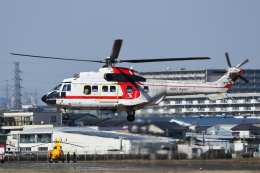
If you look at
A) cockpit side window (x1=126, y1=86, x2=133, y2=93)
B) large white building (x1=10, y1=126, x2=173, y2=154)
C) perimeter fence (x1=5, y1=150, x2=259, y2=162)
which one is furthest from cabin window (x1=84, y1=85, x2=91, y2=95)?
perimeter fence (x1=5, y1=150, x2=259, y2=162)

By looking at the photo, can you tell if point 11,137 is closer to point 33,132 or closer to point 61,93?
point 33,132

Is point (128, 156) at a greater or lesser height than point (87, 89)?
lesser

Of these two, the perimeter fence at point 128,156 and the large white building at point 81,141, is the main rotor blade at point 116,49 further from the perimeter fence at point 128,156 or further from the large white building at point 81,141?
the perimeter fence at point 128,156

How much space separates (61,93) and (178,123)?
22.6 meters

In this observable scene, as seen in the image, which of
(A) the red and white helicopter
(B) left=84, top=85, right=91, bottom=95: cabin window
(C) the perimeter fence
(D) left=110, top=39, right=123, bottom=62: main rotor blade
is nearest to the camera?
(D) left=110, top=39, right=123, bottom=62: main rotor blade

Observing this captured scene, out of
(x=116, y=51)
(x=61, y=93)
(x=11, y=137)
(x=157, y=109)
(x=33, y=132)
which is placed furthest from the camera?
(x=11, y=137)

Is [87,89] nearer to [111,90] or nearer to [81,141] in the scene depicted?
[111,90]

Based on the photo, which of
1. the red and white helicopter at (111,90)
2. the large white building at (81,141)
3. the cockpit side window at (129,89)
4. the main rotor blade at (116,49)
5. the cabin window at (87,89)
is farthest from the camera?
the large white building at (81,141)

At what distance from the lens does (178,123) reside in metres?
57.2

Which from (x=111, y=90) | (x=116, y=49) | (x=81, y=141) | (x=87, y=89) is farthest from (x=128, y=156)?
(x=116, y=49)

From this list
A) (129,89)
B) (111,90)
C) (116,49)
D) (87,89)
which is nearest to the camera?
(116,49)

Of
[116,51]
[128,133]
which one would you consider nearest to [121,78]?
[116,51]

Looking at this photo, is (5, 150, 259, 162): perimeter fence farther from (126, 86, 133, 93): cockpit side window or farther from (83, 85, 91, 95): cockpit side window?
(83, 85, 91, 95): cockpit side window

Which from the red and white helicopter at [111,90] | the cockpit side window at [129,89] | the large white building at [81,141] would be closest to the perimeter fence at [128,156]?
the large white building at [81,141]
